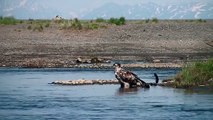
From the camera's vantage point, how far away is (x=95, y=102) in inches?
1083

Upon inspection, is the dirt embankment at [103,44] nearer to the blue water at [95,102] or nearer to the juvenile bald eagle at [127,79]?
the blue water at [95,102]

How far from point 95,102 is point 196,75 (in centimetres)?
593

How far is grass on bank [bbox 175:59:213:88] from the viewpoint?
105 feet

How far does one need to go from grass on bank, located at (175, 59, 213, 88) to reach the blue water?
81 centimetres

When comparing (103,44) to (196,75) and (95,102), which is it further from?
A: (95,102)

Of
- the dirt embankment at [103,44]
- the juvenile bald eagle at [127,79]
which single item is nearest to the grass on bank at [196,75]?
the juvenile bald eagle at [127,79]

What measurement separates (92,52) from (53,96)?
22698 mm

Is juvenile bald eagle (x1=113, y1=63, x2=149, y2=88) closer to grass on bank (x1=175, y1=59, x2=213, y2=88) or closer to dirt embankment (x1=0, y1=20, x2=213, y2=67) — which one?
grass on bank (x1=175, y1=59, x2=213, y2=88)

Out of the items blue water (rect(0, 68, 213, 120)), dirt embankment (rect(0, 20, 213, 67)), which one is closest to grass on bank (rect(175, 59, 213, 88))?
blue water (rect(0, 68, 213, 120))

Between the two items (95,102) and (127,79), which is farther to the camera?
(127,79)

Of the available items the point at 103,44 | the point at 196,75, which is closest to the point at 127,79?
the point at 196,75

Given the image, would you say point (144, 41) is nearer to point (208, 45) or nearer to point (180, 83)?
point (208, 45)

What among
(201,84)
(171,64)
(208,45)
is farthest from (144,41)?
(201,84)

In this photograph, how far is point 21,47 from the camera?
53.5 metres
